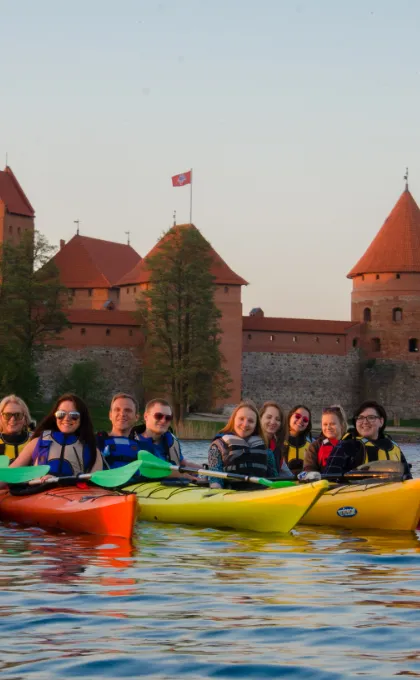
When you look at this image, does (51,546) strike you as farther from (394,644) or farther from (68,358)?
(68,358)

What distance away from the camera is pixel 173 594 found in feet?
23.9

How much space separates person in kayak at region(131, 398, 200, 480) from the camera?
424 inches

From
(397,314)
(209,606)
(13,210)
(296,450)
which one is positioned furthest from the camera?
(397,314)

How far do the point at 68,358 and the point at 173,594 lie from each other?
44391 mm

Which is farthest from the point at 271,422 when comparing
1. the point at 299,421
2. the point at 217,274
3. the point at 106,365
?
the point at 217,274

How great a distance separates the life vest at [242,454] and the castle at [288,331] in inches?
1558

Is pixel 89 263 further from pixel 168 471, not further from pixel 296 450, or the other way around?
pixel 168 471

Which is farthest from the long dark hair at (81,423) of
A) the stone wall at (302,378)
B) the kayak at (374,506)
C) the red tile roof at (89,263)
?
the red tile roof at (89,263)

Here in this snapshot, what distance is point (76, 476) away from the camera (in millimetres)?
10086

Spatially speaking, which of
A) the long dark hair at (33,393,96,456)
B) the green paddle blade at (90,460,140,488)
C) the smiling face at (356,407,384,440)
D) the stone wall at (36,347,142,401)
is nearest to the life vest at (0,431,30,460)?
the long dark hair at (33,393,96,456)

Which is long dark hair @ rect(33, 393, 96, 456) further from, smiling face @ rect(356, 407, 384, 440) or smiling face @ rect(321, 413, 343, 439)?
smiling face @ rect(321, 413, 343, 439)

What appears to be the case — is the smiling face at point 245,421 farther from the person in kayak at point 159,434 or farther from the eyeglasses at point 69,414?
the eyeglasses at point 69,414

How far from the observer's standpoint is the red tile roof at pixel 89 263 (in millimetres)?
57844

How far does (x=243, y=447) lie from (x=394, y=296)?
47487 mm
